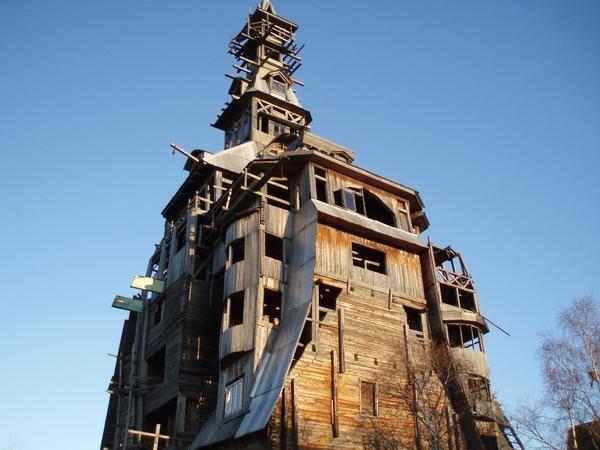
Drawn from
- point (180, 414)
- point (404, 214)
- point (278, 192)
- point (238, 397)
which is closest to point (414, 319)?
point (404, 214)

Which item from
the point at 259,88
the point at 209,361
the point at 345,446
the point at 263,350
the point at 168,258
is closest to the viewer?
the point at 345,446

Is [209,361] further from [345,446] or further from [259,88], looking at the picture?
[259,88]

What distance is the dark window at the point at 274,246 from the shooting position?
3249 cm

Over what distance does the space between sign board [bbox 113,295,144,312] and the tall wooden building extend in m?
0.09

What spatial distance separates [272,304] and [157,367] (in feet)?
35.2

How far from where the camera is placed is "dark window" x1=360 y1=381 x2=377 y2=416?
27688mm

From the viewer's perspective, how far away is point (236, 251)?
33688mm

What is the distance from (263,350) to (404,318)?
7980 millimetres

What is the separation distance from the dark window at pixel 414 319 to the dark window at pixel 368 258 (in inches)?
102

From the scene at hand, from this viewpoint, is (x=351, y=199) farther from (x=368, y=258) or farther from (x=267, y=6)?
(x=267, y=6)

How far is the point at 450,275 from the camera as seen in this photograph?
3750 centimetres

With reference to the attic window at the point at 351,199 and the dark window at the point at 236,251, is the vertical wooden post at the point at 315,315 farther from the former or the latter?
the attic window at the point at 351,199

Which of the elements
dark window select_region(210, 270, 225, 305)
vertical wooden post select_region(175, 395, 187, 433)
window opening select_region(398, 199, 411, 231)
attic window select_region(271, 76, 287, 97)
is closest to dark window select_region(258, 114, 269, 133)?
attic window select_region(271, 76, 287, 97)

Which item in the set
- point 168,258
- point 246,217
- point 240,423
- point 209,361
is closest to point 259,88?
point 168,258
